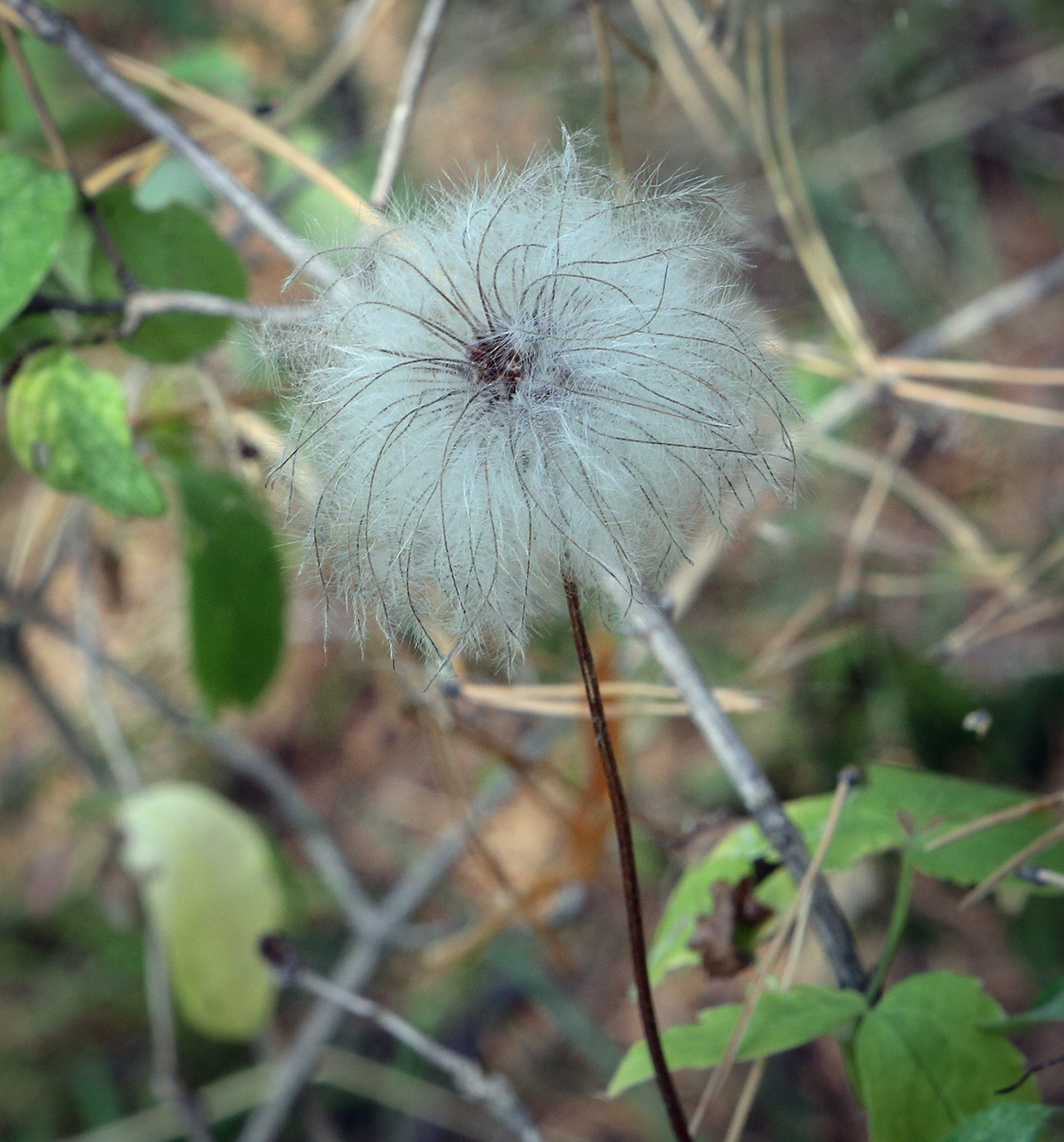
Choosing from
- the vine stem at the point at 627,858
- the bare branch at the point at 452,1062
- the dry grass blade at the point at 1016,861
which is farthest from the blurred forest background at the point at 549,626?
the vine stem at the point at 627,858

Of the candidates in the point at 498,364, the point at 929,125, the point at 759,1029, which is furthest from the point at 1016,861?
the point at 929,125

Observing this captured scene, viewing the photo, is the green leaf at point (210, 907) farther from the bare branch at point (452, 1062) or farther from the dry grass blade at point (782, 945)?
the dry grass blade at point (782, 945)

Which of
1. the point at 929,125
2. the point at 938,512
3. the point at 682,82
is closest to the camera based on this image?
the point at 938,512

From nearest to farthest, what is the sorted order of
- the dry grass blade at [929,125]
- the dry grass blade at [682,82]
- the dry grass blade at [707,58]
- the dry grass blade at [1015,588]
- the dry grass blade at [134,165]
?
the dry grass blade at [134,165], the dry grass blade at [1015,588], the dry grass blade at [707,58], the dry grass blade at [682,82], the dry grass blade at [929,125]

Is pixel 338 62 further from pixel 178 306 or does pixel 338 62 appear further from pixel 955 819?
pixel 955 819

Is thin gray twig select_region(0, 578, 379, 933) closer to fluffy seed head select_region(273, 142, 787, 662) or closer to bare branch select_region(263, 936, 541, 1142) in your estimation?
bare branch select_region(263, 936, 541, 1142)

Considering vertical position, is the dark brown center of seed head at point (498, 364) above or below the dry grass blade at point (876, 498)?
A: below

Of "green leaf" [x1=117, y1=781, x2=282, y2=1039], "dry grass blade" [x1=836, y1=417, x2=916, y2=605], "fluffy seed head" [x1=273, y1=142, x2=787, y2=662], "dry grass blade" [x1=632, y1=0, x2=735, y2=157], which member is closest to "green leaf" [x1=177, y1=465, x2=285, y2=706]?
"green leaf" [x1=117, y1=781, x2=282, y2=1039]

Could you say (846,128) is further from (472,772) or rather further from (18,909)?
(18,909)
